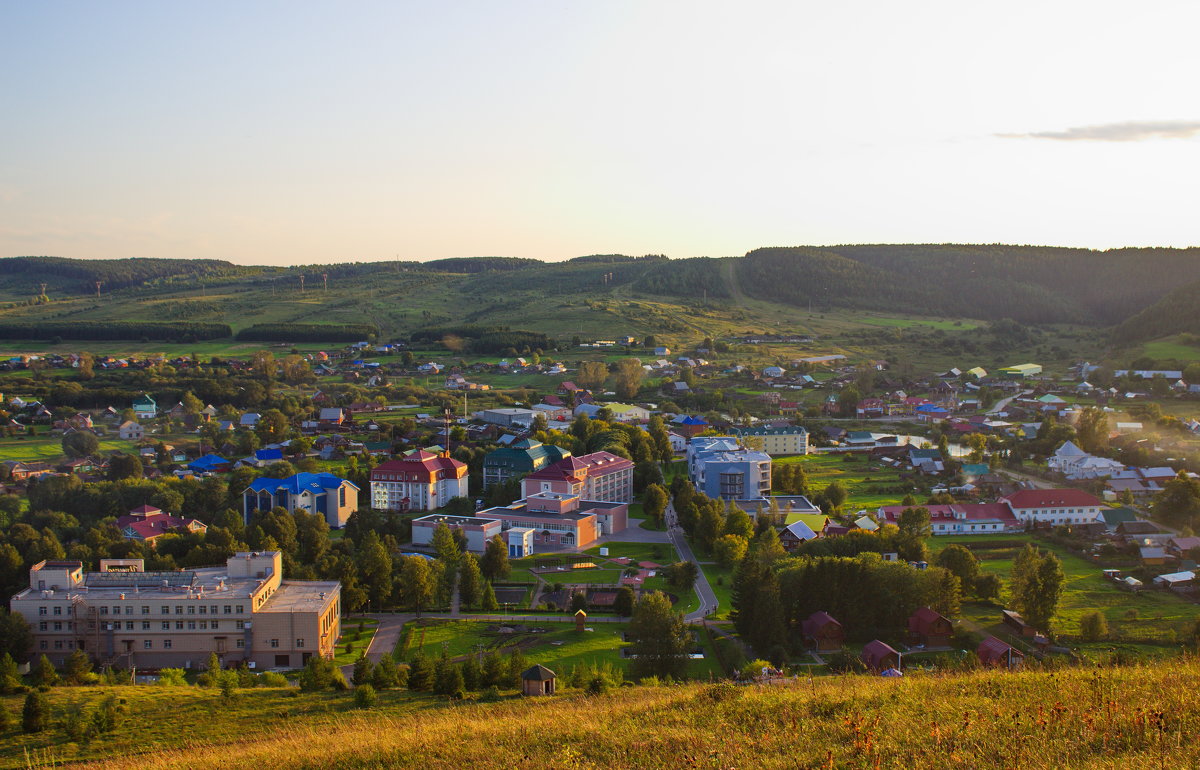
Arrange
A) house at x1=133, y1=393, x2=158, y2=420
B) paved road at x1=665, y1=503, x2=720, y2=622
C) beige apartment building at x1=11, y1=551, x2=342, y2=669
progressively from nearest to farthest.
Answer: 1. beige apartment building at x1=11, y1=551, x2=342, y2=669
2. paved road at x1=665, y1=503, x2=720, y2=622
3. house at x1=133, y1=393, x2=158, y2=420

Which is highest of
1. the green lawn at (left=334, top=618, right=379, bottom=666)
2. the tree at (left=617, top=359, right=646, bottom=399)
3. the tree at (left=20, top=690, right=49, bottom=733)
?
the tree at (left=617, top=359, right=646, bottom=399)

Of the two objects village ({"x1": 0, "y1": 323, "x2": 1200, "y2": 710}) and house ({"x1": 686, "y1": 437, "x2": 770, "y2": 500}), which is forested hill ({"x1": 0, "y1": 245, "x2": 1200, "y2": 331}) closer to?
village ({"x1": 0, "y1": 323, "x2": 1200, "y2": 710})

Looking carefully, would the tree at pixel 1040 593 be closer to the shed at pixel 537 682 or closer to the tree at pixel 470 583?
the shed at pixel 537 682

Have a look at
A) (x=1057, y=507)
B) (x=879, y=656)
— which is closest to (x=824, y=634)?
(x=879, y=656)

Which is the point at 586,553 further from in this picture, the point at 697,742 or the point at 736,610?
the point at 697,742

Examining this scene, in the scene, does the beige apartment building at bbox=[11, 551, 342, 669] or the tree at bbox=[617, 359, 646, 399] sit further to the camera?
the tree at bbox=[617, 359, 646, 399]

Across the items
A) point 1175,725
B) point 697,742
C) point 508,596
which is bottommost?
point 508,596

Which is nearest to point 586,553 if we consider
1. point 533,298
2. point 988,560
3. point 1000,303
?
point 988,560

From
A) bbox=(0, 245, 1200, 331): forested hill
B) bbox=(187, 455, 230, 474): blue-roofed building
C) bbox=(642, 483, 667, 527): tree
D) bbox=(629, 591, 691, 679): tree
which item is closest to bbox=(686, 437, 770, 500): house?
bbox=(642, 483, 667, 527): tree
